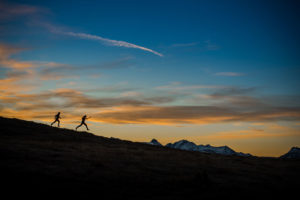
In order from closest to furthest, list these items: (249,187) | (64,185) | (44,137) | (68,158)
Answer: (64,185), (249,187), (68,158), (44,137)

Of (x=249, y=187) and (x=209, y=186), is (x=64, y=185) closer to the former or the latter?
(x=209, y=186)

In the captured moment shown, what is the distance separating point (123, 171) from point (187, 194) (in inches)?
207

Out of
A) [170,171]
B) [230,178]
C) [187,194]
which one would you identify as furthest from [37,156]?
[230,178]

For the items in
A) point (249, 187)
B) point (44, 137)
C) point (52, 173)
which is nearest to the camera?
point (52, 173)

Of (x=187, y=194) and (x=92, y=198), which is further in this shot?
(x=187, y=194)

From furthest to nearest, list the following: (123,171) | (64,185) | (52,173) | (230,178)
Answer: (230,178), (123,171), (52,173), (64,185)

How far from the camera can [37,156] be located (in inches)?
710

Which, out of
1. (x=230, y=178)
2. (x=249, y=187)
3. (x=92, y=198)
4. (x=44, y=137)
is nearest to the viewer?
(x=92, y=198)

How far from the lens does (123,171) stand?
16.2m

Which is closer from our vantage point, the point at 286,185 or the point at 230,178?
the point at 286,185

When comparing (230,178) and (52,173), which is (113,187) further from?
(230,178)

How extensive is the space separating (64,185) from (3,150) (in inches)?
363

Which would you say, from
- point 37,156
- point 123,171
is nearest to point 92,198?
point 123,171

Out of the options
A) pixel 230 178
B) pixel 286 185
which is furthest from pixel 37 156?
pixel 286 185
